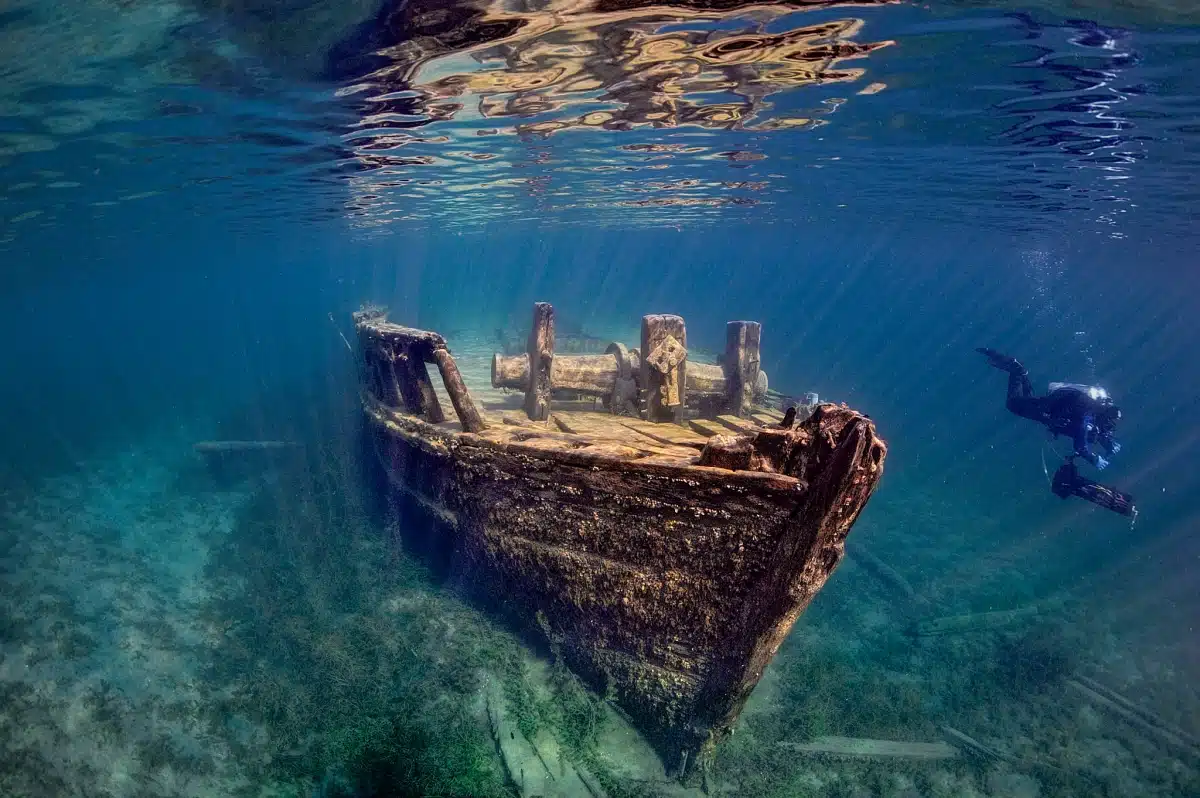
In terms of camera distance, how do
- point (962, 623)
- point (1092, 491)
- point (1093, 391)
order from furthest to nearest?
point (962, 623)
point (1093, 391)
point (1092, 491)

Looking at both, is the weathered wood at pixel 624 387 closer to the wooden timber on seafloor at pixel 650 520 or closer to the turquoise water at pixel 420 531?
the wooden timber on seafloor at pixel 650 520

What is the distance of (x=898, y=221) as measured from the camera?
32719mm

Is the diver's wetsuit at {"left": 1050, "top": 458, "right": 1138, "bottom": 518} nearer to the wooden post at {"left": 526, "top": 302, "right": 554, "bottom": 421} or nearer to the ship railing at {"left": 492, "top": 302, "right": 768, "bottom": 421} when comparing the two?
the ship railing at {"left": 492, "top": 302, "right": 768, "bottom": 421}

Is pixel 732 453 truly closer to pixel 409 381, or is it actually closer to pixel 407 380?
pixel 409 381

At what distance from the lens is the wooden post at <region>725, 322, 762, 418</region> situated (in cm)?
1029

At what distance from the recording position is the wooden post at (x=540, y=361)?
9195mm

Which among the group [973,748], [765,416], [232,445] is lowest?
[973,748]

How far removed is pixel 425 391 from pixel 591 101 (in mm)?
7668

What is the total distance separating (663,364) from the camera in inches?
347

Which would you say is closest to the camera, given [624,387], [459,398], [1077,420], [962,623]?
[459,398]

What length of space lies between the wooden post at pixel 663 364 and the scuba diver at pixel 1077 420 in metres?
7.19

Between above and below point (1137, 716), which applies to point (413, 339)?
above

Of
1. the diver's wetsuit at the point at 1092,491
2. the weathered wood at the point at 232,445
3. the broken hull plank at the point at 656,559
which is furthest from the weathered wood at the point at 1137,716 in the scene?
the weathered wood at the point at 232,445

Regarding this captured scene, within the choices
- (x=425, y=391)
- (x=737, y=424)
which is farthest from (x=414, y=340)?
(x=737, y=424)
